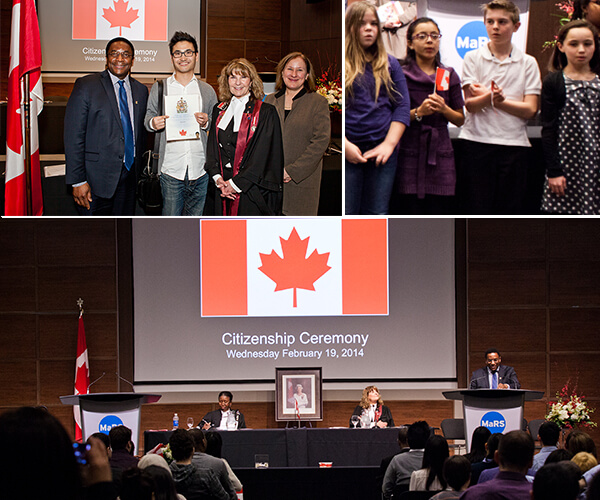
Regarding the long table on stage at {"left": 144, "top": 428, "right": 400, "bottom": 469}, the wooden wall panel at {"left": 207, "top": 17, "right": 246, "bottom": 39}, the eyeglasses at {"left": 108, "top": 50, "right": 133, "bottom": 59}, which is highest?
the wooden wall panel at {"left": 207, "top": 17, "right": 246, "bottom": 39}

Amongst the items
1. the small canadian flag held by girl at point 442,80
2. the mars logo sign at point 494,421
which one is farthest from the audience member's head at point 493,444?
the small canadian flag held by girl at point 442,80

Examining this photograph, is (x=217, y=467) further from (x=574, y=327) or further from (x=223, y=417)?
(x=574, y=327)

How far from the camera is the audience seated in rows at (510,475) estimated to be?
9.11ft

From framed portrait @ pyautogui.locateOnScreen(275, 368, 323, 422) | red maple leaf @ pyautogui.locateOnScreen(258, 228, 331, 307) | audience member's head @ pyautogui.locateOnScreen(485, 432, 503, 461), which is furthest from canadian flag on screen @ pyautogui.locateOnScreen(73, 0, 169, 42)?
audience member's head @ pyautogui.locateOnScreen(485, 432, 503, 461)

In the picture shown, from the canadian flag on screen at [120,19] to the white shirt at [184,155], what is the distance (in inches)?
18.7

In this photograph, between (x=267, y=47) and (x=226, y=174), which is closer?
(x=226, y=174)

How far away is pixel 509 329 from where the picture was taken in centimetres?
952

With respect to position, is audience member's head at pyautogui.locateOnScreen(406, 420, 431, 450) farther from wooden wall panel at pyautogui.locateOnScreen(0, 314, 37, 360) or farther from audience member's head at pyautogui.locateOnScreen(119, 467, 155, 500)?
wooden wall panel at pyautogui.locateOnScreen(0, 314, 37, 360)

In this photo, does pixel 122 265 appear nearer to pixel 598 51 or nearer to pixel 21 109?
pixel 21 109

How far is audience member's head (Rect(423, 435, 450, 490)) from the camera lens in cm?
412

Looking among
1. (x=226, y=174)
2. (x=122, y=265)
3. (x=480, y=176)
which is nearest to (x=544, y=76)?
(x=480, y=176)

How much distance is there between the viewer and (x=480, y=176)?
22.8 feet

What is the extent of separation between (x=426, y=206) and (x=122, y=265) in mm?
4087

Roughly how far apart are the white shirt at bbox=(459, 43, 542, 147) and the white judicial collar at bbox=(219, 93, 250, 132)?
Result: 1958 millimetres
